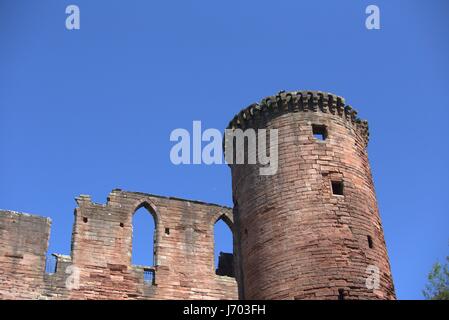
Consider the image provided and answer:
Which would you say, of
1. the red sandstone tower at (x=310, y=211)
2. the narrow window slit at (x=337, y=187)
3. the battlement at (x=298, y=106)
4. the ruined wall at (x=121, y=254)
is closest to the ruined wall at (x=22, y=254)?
the ruined wall at (x=121, y=254)

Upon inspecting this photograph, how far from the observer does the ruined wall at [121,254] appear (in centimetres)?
1738

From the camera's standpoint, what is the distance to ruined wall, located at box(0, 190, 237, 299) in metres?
17.4

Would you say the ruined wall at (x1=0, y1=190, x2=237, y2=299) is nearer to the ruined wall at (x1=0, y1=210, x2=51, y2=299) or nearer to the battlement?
the ruined wall at (x1=0, y1=210, x2=51, y2=299)

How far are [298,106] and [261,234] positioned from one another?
3.81 m

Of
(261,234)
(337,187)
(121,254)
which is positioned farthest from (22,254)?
(337,187)

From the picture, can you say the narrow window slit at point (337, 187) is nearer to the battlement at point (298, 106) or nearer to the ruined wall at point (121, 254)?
the battlement at point (298, 106)

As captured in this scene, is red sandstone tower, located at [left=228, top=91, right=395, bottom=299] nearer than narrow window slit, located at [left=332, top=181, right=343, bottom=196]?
Yes

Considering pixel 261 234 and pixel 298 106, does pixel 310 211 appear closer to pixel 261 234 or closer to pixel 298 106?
pixel 261 234

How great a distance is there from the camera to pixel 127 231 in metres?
18.8

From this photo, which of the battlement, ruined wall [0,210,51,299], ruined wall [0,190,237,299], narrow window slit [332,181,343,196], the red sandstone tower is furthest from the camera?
the battlement

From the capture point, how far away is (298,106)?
1934 cm

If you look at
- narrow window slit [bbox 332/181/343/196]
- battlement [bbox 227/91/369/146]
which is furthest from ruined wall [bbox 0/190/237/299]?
narrow window slit [bbox 332/181/343/196]

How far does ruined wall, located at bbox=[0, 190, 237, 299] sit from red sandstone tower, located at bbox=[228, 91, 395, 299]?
1121 mm
